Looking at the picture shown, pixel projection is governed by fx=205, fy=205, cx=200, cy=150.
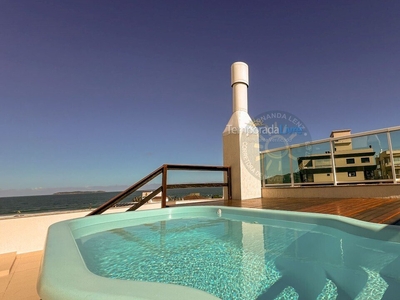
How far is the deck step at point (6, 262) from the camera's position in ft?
13.0

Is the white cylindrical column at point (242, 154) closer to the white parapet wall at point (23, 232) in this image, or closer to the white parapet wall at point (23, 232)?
the white parapet wall at point (23, 232)

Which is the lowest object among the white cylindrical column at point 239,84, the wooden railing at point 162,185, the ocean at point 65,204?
the ocean at point 65,204

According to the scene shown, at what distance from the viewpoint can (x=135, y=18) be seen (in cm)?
964

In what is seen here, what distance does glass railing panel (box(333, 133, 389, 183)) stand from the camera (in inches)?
173

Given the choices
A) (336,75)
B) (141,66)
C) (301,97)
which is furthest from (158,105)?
(336,75)

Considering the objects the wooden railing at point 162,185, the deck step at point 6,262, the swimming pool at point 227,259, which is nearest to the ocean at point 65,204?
the wooden railing at point 162,185

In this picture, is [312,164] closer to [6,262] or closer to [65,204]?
[6,262]

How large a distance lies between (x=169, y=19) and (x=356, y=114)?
15.1m

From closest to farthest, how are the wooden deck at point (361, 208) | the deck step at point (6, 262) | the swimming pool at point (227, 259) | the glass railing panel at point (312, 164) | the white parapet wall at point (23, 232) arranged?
the swimming pool at point (227, 259), the wooden deck at point (361, 208), the deck step at point (6, 262), the white parapet wall at point (23, 232), the glass railing panel at point (312, 164)

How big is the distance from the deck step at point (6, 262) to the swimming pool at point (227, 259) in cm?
266

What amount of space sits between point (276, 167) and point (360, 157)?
6.37ft

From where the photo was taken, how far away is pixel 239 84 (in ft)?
21.2

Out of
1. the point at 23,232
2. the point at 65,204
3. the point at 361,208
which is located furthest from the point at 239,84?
the point at 65,204

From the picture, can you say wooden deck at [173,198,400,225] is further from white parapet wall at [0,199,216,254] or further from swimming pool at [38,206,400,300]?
white parapet wall at [0,199,216,254]
